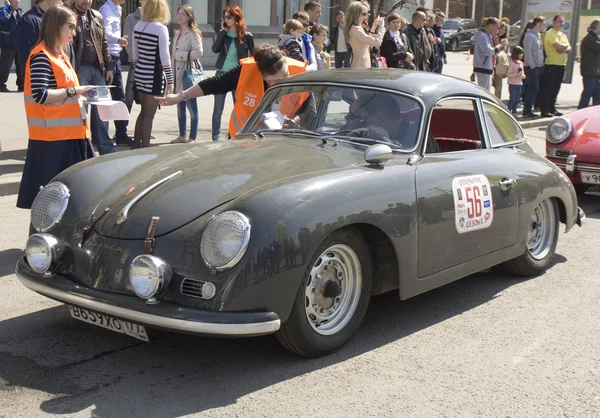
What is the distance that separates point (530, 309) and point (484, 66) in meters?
10.00

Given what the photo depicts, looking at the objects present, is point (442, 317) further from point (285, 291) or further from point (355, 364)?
point (285, 291)

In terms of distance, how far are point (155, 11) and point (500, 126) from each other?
16.5 feet

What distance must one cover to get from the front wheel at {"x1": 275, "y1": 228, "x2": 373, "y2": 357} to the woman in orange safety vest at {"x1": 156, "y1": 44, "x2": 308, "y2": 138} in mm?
2435

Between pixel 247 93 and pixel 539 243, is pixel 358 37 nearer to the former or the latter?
pixel 247 93

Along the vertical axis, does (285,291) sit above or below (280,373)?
above

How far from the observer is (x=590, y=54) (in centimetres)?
1648

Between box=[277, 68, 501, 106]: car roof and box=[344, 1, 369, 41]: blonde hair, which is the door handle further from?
box=[344, 1, 369, 41]: blonde hair

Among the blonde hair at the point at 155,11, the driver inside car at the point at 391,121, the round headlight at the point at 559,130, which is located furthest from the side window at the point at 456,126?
the blonde hair at the point at 155,11

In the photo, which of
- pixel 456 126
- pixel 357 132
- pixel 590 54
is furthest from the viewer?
pixel 590 54

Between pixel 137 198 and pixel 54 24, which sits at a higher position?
pixel 54 24

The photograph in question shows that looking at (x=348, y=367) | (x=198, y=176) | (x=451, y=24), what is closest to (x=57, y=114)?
(x=198, y=176)

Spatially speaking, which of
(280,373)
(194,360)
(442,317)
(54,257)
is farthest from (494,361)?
(54,257)

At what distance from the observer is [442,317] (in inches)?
217

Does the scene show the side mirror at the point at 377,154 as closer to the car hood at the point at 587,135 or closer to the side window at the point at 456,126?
the side window at the point at 456,126
